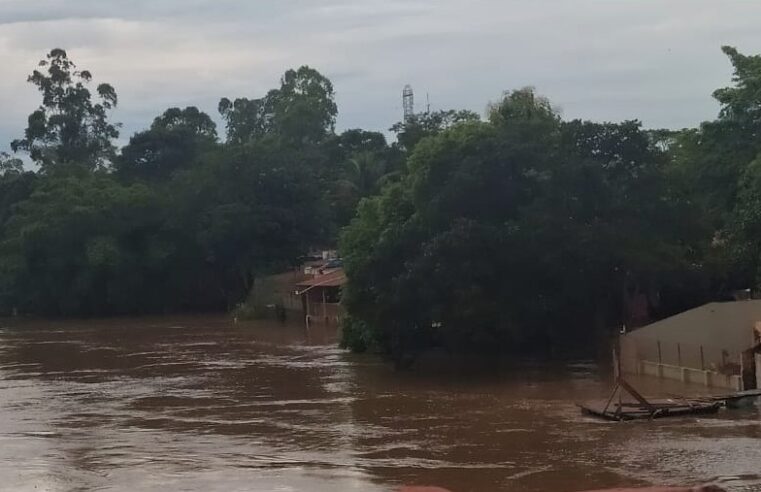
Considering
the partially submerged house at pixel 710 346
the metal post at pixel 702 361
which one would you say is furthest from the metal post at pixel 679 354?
the metal post at pixel 702 361

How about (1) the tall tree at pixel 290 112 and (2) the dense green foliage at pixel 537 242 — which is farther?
(1) the tall tree at pixel 290 112

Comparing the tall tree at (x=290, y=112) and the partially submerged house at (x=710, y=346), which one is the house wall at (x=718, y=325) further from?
the tall tree at (x=290, y=112)

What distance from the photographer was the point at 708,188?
3559 cm

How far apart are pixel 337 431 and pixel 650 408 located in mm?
6692

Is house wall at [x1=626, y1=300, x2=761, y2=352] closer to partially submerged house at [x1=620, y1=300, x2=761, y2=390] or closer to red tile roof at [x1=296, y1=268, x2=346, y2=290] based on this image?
partially submerged house at [x1=620, y1=300, x2=761, y2=390]

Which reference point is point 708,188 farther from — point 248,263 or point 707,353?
point 248,263

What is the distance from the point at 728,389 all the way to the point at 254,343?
22.2 metres

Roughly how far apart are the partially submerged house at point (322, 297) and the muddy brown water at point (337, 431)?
11801 millimetres

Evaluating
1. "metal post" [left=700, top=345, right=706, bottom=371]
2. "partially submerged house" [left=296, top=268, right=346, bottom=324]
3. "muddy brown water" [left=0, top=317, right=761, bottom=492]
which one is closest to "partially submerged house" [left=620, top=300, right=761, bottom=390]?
"metal post" [left=700, top=345, right=706, bottom=371]

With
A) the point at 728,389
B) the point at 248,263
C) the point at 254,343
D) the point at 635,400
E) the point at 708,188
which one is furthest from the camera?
the point at 248,263

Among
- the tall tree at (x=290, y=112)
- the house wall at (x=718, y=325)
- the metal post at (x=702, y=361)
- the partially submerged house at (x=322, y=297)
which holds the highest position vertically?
the tall tree at (x=290, y=112)

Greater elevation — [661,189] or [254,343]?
[661,189]

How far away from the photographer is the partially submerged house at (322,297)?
48250mm

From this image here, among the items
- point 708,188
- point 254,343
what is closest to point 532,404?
point 708,188
